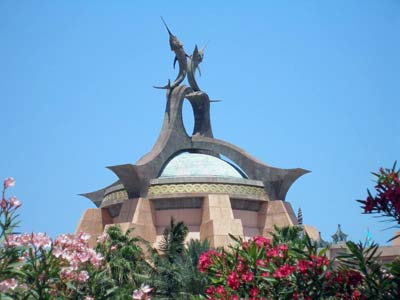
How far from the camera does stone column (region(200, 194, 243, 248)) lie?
1406 inches

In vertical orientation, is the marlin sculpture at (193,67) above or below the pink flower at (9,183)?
above

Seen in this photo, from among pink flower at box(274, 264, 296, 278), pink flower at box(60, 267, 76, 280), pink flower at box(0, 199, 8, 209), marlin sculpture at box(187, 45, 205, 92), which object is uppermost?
marlin sculpture at box(187, 45, 205, 92)

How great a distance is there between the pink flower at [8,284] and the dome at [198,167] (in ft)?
102

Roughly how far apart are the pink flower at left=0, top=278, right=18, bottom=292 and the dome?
31.1m

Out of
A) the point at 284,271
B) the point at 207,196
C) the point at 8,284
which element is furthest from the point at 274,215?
the point at 8,284

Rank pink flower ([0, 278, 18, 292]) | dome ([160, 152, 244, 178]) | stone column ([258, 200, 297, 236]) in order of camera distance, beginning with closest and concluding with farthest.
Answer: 1. pink flower ([0, 278, 18, 292])
2. stone column ([258, 200, 297, 236])
3. dome ([160, 152, 244, 178])

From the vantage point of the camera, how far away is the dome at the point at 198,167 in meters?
41.0

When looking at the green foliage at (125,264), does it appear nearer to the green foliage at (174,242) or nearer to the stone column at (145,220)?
the green foliage at (174,242)

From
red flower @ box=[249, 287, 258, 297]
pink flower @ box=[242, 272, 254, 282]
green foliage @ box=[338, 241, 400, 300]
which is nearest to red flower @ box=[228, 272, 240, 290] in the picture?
pink flower @ box=[242, 272, 254, 282]

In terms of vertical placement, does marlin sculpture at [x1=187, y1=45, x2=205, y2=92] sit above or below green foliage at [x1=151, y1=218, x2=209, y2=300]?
above

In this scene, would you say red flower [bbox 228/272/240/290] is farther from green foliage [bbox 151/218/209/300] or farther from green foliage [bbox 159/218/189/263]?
green foliage [bbox 159/218/189/263]

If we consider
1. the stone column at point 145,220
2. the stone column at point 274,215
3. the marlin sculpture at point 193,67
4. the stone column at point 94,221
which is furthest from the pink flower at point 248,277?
the marlin sculpture at point 193,67

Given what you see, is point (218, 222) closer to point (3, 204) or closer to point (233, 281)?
point (233, 281)

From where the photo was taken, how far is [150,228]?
126ft
